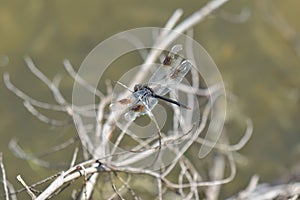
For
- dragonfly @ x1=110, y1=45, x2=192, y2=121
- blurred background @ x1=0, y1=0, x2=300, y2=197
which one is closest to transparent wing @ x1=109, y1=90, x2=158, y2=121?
dragonfly @ x1=110, y1=45, x2=192, y2=121

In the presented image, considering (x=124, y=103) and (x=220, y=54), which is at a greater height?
(x=220, y=54)

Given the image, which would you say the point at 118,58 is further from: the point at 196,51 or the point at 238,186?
the point at 238,186

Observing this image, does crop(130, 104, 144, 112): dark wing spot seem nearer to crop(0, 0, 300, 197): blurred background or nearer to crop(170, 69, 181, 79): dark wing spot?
crop(170, 69, 181, 79): dark wing spot

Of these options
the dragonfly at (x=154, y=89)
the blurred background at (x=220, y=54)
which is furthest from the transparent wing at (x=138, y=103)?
the blurred background at (x=220, y=54)

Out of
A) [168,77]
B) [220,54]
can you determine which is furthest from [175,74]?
[220,54]

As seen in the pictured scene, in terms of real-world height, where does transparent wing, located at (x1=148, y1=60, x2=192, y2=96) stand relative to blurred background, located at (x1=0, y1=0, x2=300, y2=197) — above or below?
below

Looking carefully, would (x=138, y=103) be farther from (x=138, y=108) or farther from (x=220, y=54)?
(x=220, y=54)

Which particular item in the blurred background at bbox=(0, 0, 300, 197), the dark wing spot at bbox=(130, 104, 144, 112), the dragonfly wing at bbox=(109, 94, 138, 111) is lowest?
the dark wing spot at bbox=(130, 104, 144, 112)

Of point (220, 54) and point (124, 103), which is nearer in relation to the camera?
point (124, 103)
